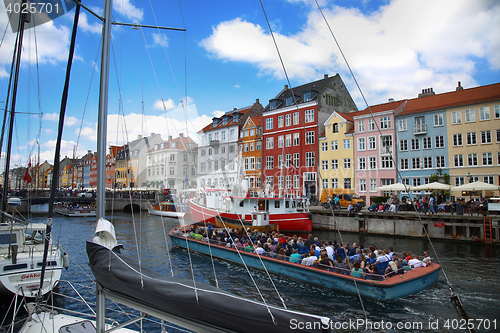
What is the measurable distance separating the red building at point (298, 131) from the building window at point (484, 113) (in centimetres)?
1830

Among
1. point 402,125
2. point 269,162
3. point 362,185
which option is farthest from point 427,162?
point 269,162

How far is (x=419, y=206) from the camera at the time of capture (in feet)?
90.0

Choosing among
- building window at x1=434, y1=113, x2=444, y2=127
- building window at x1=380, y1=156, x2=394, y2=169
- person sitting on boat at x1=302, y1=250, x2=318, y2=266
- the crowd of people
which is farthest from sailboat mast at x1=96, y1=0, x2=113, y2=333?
building window at x1=434, y1=113, x2=444, y2=127

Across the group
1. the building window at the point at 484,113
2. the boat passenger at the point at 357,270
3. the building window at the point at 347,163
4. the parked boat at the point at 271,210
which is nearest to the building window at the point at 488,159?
the building window at the point at 484,113

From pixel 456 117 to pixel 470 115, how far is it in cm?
121

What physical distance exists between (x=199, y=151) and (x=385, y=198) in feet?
129

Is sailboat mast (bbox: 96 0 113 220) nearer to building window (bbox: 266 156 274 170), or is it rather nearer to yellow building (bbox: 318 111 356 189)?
yellow building (bbox: 318 111 356 189)

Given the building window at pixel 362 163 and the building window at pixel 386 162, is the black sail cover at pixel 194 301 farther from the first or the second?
the building window at pixel 362 163

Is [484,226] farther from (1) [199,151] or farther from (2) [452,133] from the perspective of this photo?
(1) [199,151]

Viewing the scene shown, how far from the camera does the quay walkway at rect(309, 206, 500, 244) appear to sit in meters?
22.1

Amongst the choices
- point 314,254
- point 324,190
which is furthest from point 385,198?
point 314,254

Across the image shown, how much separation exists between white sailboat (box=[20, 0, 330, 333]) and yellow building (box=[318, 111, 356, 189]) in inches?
1468

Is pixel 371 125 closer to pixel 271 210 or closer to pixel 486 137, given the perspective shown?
pixel 486 137

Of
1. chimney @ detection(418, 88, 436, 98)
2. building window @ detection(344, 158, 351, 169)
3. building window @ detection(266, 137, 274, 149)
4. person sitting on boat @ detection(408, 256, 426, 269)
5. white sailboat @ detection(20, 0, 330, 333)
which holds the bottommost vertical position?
person sitting on boat @ detection(408, 256, 426, 269)
